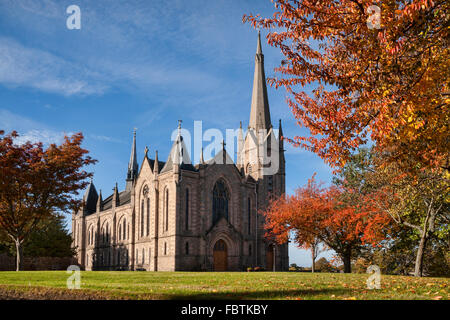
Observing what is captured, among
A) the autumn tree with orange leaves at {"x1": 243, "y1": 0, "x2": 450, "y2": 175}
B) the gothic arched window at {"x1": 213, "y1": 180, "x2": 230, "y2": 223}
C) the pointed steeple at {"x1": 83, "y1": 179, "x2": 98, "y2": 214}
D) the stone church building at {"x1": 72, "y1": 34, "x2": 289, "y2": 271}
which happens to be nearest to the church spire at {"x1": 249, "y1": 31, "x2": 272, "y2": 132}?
the stone church building at {"x1": 72, "y1": 34, "x2": 289, "y2": 271}

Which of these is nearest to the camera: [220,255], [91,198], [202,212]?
[202,212]

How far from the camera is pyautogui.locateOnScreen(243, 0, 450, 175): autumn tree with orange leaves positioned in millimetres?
10016

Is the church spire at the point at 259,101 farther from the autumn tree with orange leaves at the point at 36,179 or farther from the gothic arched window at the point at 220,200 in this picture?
the autumn tree with orange leaves at the point at 36,179

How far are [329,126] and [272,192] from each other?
1809 inches

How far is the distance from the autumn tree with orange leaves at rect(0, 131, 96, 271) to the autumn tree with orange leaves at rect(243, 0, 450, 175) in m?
23.3

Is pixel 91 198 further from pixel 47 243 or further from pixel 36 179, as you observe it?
pixel 36 179

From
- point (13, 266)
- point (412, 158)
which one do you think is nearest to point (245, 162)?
point (13, 266)

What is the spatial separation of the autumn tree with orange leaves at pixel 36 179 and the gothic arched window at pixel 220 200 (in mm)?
20677

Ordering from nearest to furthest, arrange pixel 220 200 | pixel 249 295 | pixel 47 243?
pixel 249 295 < pixel 220 200 < pixel 47 243

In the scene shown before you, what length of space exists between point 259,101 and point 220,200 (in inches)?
704

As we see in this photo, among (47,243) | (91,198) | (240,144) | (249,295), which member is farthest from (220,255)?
(249,295)

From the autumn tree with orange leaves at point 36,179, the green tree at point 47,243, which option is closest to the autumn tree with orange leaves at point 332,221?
the autumn tree with orange leaves at point 36,179

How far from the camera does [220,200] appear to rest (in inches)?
2007

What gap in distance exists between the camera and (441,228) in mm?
28891
